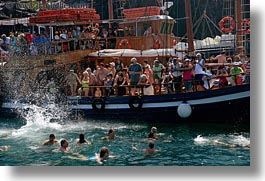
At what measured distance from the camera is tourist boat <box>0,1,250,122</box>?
29.3 ft

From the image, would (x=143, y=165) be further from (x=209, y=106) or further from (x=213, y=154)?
(x=209, y=106)

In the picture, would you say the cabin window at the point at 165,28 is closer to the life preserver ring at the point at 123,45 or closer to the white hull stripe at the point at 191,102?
the life preserver ring at the point at 123,45

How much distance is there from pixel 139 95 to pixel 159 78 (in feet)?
1.67

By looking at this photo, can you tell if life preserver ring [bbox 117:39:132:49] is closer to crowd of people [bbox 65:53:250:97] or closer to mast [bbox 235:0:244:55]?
crowd of people [bbox 65:53:250:97]

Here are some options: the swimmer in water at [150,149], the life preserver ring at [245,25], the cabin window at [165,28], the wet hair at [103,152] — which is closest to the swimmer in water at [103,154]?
the wet hair at [103,152]

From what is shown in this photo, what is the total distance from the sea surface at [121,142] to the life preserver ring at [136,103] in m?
0.27

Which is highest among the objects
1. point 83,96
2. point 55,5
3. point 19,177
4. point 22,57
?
point 55,5

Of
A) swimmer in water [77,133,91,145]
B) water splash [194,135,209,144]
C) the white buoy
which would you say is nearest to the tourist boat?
the white buoy

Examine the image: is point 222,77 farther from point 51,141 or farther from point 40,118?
point 40,118

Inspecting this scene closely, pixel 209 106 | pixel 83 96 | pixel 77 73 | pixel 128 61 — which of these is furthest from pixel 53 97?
pixel 209 106

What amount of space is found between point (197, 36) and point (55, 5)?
19.7 feet

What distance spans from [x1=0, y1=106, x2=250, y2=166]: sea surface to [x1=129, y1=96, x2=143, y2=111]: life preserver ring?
268mm

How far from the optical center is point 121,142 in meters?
7.96

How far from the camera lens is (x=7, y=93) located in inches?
426
